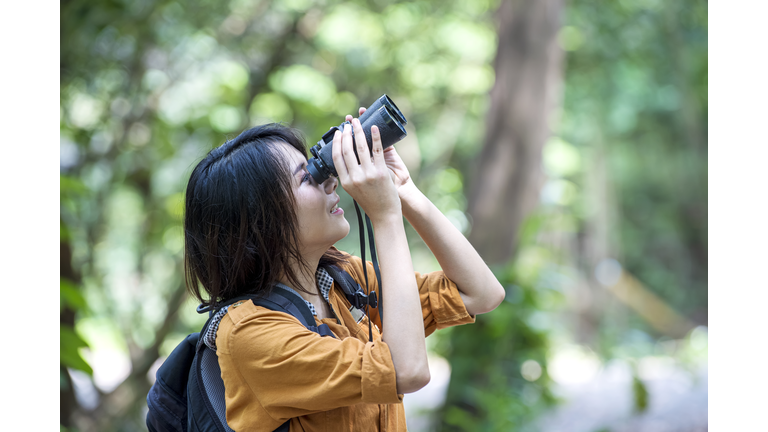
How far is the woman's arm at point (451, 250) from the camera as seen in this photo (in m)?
1.18

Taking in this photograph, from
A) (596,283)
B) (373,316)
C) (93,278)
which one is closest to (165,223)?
(93,278)

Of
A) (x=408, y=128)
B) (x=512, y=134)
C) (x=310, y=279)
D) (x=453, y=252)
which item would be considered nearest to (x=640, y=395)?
(x=512, y=134)

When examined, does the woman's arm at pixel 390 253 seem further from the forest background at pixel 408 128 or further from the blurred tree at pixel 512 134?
the blurred tree at pixel 512 134

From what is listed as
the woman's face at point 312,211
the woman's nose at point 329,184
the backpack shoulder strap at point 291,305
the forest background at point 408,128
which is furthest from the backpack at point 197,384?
the forest background at point 408,128

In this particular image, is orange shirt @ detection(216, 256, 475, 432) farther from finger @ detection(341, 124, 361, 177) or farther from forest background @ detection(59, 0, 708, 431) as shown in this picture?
forest background @ detection(59, 0, 708, 431)

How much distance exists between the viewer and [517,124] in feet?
11.3

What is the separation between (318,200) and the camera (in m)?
1.11

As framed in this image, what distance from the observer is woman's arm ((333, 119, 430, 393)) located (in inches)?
36.7

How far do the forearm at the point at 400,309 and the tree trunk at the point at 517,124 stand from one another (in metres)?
2.45

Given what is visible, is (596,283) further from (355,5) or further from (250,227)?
(250,227)

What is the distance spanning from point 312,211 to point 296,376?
1.07 ft

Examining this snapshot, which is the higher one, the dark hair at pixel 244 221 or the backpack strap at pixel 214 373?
the dark hair at pixel 244 221

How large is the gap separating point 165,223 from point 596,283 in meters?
6.66

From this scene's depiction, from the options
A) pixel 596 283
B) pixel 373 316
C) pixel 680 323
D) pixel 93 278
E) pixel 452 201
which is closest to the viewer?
pixel 373 316
